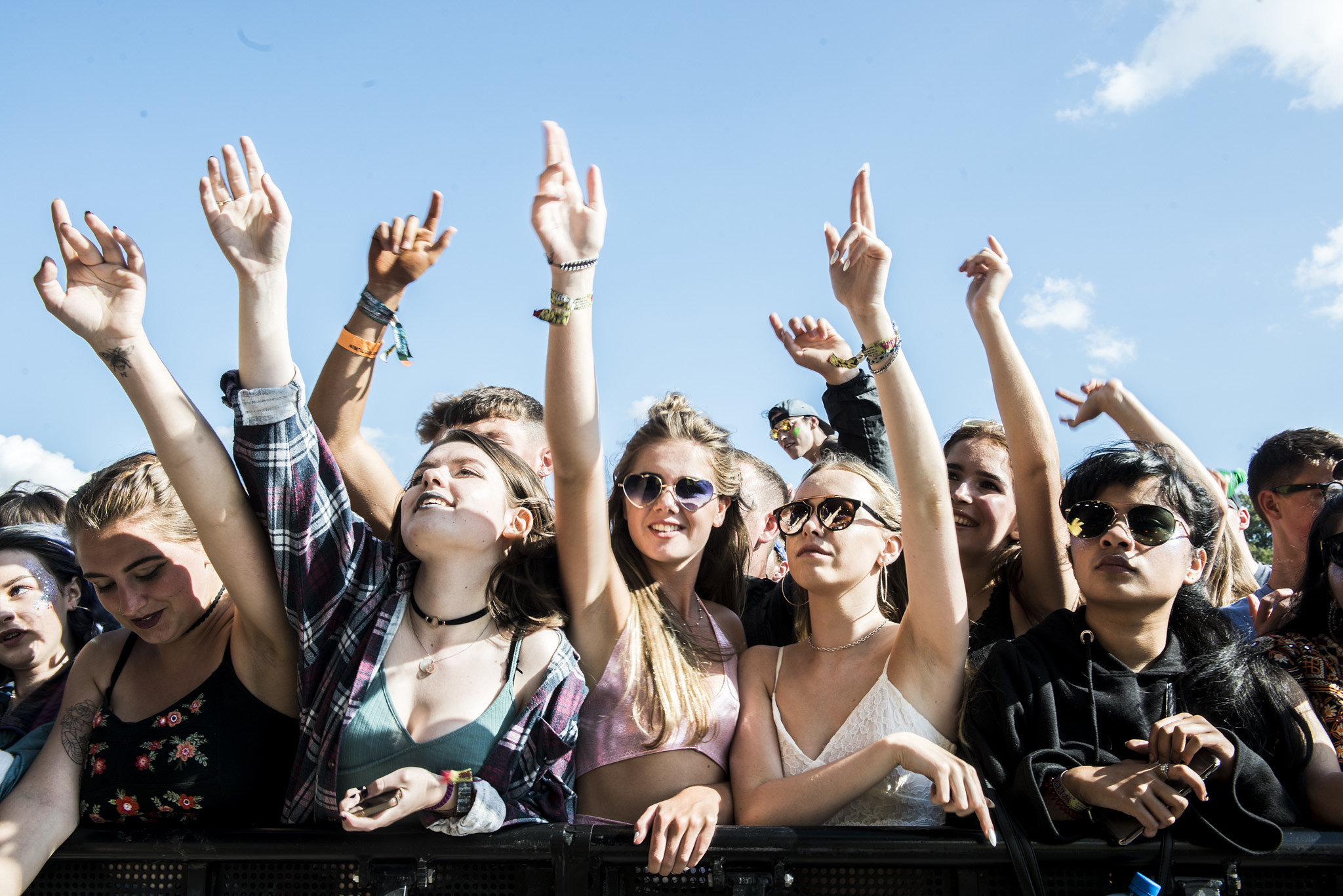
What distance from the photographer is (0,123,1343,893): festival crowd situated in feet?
7.17

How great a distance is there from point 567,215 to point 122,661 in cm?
178

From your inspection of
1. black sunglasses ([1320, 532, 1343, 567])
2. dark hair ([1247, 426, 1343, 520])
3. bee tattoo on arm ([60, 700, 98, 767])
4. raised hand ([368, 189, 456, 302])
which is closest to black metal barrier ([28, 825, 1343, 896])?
bee tattoo on arm ([60, 700, 98, 767])

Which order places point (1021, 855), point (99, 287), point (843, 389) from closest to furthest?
point (1021, 855) < point (99, 287) < point (843, 389)

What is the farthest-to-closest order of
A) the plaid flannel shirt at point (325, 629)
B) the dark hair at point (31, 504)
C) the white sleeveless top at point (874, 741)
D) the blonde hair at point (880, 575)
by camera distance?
1. the dark hair at point (31, 504)
2. the blonde hair at point (880, 575)
3. the white sleeveless top at point (874, 741)
4. the plaid flannel shirt at point (325, 629)

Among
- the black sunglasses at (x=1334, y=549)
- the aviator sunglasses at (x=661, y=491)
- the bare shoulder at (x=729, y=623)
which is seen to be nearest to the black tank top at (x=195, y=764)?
the aviator sunglasses at (x=661, y=491)

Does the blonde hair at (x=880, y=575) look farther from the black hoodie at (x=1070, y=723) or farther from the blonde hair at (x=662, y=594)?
the black hoodie at (x=1070, y=723)

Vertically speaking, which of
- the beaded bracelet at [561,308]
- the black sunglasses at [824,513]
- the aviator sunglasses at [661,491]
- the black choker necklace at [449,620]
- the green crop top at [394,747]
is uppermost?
the beaded bracelet at [561,308]

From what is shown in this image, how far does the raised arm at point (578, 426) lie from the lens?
254 centimetres

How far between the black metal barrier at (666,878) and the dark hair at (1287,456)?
2742 millimetres

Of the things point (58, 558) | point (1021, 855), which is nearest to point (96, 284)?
point (58, 558)

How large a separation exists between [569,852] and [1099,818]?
3.74 feet

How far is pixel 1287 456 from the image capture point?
4180 mm

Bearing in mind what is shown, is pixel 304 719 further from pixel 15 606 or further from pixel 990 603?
pixel 990 603

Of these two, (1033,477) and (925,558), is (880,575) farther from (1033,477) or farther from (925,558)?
(925,558)
